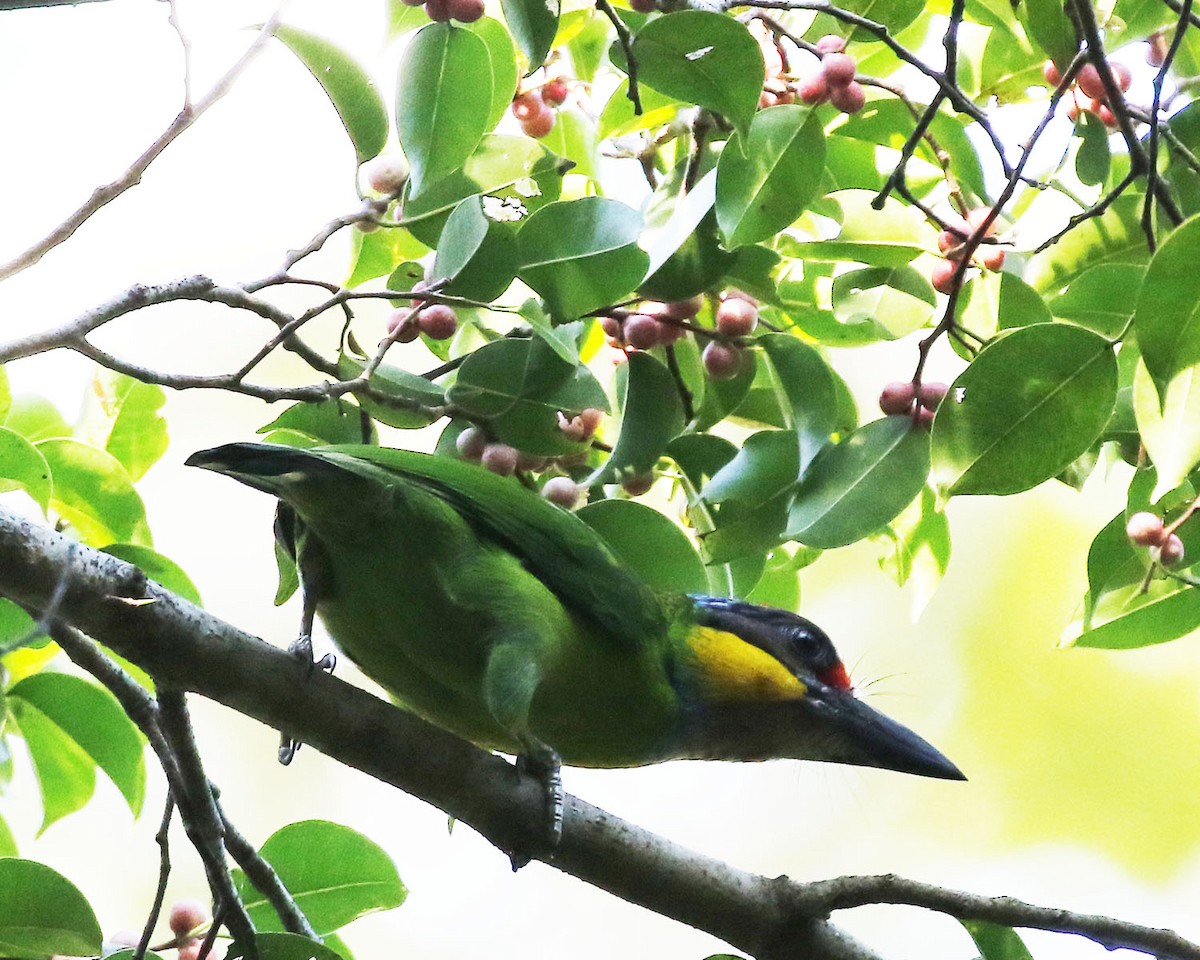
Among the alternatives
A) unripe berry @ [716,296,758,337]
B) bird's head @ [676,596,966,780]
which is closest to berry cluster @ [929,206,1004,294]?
unripe berry @ [716,296,758,337]

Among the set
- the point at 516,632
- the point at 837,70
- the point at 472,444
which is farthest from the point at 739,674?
the point at 837,70

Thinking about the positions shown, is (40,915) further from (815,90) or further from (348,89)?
(815,90)

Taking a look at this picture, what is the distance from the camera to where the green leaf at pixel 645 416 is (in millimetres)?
1522

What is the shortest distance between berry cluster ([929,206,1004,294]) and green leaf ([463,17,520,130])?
0.53m

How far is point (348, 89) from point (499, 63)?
177 mm

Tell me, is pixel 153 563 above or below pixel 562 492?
below

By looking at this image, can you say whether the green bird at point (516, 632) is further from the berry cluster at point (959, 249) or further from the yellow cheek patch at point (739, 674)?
the berry cluster at point (959, 249)

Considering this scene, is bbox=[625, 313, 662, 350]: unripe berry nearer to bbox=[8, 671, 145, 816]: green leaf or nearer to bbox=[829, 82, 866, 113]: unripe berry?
bbox=[829, 82, 866, 113]: unripe berry

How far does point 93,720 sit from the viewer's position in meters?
1.60

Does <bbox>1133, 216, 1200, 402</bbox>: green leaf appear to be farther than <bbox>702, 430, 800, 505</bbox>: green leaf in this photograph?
No

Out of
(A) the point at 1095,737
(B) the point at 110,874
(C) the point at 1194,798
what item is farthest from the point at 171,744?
(C) the point at 1194,798

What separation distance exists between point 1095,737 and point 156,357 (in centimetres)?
266

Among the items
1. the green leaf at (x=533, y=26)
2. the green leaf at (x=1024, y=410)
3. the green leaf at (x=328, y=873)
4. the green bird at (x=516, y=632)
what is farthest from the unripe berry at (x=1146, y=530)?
the green leaf at (x=328, y=873)

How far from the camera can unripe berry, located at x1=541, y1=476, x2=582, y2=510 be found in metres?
1.65
